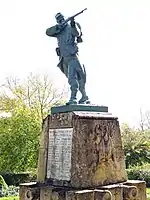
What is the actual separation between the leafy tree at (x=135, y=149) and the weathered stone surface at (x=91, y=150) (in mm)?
20674

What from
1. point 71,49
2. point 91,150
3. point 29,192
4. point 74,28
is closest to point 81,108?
point 91,150

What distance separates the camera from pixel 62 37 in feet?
31.9

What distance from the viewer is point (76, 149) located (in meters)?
8.72

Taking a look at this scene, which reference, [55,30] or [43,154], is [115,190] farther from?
[55,30]

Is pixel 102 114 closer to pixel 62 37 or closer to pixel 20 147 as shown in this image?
pixel 62 37

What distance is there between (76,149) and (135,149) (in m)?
24.8

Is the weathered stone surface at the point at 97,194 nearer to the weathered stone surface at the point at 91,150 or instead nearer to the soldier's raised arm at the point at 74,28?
the weathered stone surface at the point at 91,150

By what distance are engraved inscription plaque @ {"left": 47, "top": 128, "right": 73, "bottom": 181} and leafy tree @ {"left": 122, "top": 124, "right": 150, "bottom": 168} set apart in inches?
815

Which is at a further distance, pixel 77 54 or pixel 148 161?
pixel 148 161

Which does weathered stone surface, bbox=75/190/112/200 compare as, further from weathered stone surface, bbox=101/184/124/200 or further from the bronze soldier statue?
the bronze soldier statue

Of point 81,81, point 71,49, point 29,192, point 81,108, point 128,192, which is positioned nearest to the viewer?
point 128,192

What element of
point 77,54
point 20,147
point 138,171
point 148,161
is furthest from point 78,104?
point 148,161

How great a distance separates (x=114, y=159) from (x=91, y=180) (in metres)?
0.74

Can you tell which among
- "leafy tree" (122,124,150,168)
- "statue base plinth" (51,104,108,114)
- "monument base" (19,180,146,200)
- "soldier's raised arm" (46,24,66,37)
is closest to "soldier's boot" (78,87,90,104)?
"statue base plinth" (51,104,108,114)
